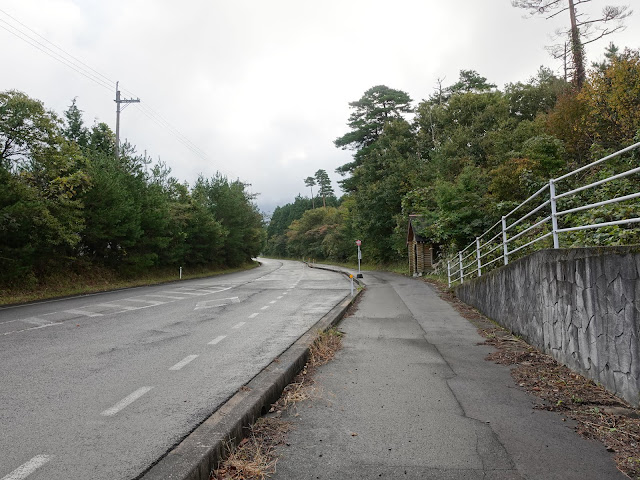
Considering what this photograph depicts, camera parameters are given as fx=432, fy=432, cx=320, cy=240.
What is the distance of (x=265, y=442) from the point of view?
3445 millimetres

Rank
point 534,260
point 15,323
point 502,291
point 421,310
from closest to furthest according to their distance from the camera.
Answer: point 534,260, point 502,291, point 15,323, point 421,310

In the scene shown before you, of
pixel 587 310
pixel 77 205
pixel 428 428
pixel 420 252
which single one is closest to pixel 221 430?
pixel 428 428

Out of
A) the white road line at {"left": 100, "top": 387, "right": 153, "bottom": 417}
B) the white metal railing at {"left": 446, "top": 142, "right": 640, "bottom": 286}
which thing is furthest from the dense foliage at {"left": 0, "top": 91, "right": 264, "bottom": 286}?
the white metal railing at {"left": 446, "top": 142, "right": 640, "bottom": 286}

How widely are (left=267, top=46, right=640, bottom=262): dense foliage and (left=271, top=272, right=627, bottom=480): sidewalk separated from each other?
255 cm

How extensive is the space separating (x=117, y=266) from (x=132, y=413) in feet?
73.4

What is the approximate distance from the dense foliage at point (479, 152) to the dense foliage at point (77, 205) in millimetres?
16042

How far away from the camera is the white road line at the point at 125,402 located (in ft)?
13.3

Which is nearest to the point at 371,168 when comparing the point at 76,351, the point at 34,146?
the point at 34,146

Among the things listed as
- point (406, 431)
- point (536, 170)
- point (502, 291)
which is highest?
point (536, 170)

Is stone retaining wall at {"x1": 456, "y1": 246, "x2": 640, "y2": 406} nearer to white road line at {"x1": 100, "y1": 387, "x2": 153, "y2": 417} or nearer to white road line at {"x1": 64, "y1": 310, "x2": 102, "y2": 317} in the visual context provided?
white road line at {"x1": 100, "y1": 387, "x2": 153, "y2": 417}

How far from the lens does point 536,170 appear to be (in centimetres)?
1933

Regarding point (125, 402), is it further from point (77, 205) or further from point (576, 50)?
point (576, 50)

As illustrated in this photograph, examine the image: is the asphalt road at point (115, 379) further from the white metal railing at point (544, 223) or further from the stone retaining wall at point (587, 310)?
the white metal railing at point (544, 223)

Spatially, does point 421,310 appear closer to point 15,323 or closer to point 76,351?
point 76,351
